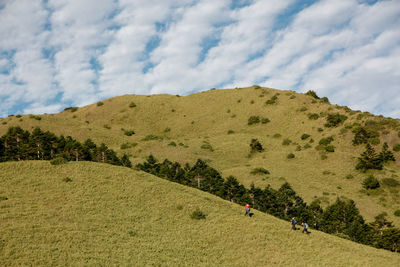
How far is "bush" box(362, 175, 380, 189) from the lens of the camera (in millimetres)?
66562

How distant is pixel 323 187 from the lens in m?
67.8

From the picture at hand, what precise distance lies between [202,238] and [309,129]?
77622 millimetres

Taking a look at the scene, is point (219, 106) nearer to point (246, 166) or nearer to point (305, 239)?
point (246, 166)

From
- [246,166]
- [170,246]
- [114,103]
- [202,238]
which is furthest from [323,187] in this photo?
[114,103]

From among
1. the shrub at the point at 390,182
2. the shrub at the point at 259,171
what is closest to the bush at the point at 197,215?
the shrub at the point at 259,171

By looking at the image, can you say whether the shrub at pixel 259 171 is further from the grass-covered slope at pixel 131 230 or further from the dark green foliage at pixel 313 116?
the dark green foliage at pixel 313 116

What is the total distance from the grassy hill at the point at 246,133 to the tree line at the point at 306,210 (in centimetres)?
894

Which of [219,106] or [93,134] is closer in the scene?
[93,134]

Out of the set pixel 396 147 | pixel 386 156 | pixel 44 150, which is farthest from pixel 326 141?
pixel 44 150

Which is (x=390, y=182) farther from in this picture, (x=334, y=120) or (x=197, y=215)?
(x=197, y=215)

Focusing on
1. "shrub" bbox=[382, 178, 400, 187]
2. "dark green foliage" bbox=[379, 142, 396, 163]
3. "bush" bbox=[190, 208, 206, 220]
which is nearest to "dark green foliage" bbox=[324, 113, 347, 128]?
"dark green foliage" bbox=[379, 142, 396, 163]

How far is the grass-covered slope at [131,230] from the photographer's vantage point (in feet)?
91.1

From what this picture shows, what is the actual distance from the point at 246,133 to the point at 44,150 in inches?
2589

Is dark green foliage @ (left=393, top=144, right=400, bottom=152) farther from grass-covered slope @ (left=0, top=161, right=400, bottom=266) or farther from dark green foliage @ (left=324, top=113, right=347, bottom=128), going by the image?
grass-covered slope @ (left=0, top=161, right=400, bottom=266)
